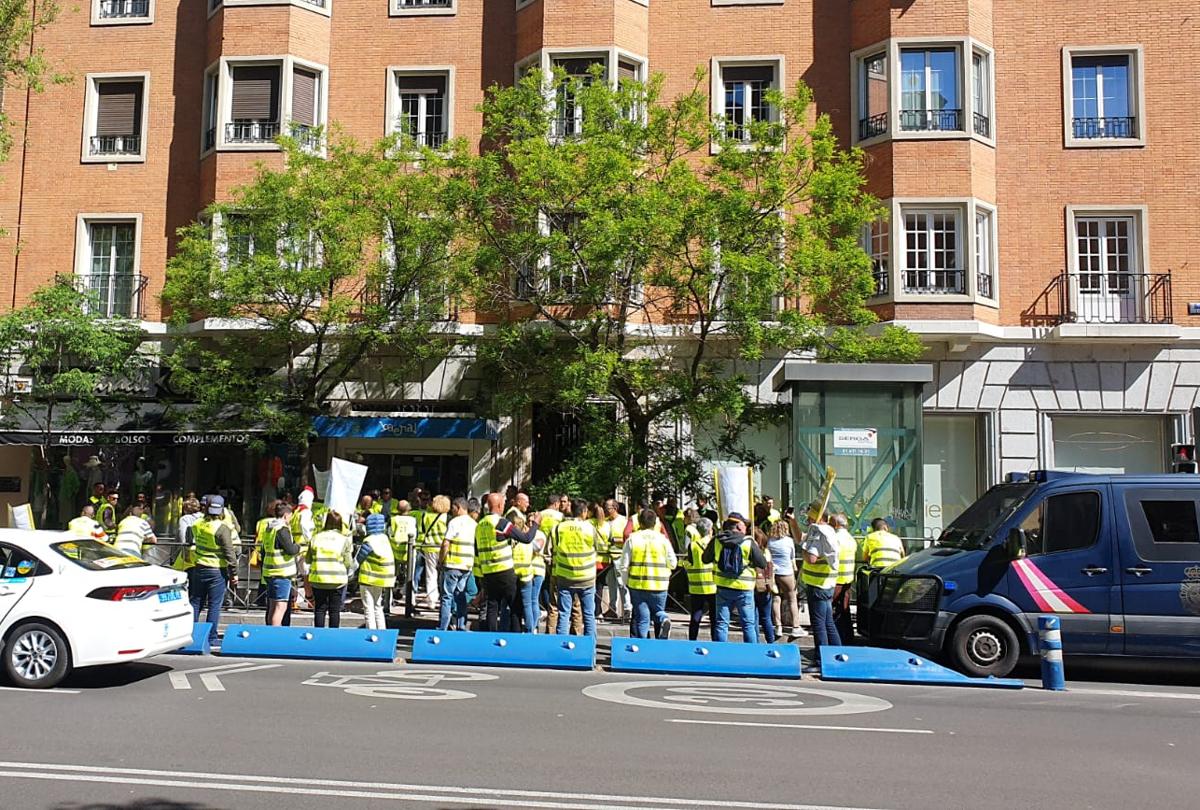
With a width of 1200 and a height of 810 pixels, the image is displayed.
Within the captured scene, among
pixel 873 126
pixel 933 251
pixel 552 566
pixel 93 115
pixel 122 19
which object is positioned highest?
pixel 122 19

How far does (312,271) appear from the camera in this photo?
17578 millimetres

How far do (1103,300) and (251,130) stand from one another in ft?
58.2

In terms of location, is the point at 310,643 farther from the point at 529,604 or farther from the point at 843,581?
the point at 843,581

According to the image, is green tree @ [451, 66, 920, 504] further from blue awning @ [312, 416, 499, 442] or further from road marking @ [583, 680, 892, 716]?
road marking @ [583, 680, 892, 716]

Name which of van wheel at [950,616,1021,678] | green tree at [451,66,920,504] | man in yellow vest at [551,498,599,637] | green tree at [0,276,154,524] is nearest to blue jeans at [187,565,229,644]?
man in yellow vest at [551,498,599,637]

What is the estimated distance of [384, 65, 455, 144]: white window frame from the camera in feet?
73.6

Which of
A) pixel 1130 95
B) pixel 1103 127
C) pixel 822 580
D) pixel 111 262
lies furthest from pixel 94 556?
pixel 1130 95

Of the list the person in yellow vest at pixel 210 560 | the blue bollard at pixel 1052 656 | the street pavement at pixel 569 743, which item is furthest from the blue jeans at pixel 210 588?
the blue bollard at pixel 1052 656

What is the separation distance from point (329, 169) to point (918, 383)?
1064 cm

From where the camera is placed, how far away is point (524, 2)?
22281mm

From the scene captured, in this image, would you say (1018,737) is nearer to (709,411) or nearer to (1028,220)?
(709,411)

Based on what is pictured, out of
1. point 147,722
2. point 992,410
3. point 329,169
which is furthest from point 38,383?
point 992,410

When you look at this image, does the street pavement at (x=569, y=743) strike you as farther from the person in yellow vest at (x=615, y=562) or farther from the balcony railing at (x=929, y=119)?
the balcony railing at (x=929, y=119)

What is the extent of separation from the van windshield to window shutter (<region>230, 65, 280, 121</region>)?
54.1 feet
